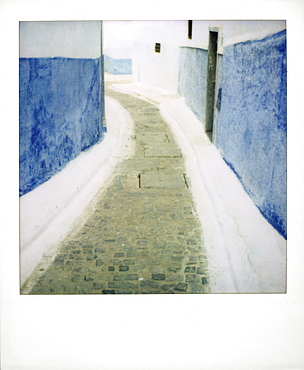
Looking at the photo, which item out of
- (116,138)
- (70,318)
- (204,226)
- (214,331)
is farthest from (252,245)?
(116,138)

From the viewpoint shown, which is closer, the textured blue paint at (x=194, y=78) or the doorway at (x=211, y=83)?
the doorway at (x=211, y=83)

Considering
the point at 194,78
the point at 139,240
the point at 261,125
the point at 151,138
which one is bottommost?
the point at 139,240

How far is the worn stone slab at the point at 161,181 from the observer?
380 centimetres

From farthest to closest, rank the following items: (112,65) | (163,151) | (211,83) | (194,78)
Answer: (194,78), (211,83), (112,65), (163,151)

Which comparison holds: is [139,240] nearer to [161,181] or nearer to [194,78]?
[161,181]

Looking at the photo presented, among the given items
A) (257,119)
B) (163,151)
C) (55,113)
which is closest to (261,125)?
(257,119)

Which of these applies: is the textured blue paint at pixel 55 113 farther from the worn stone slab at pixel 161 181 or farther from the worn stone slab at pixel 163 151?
the worn stone slab at pixel 161 181

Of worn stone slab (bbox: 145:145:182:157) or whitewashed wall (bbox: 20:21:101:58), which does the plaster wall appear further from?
worn stone slab (bbox: 145:145:182:157)

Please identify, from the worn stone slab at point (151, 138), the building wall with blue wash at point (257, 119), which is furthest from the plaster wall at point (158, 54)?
the worn stone slab at point (151, 138)

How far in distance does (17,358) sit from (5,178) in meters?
1.33

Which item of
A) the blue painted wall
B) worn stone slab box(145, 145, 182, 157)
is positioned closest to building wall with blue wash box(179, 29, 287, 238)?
worn stone slab box(145, 145, 182, 157)

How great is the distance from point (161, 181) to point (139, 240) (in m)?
0.61

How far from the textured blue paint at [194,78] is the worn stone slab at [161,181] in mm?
1310

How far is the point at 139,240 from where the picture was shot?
137 inches
